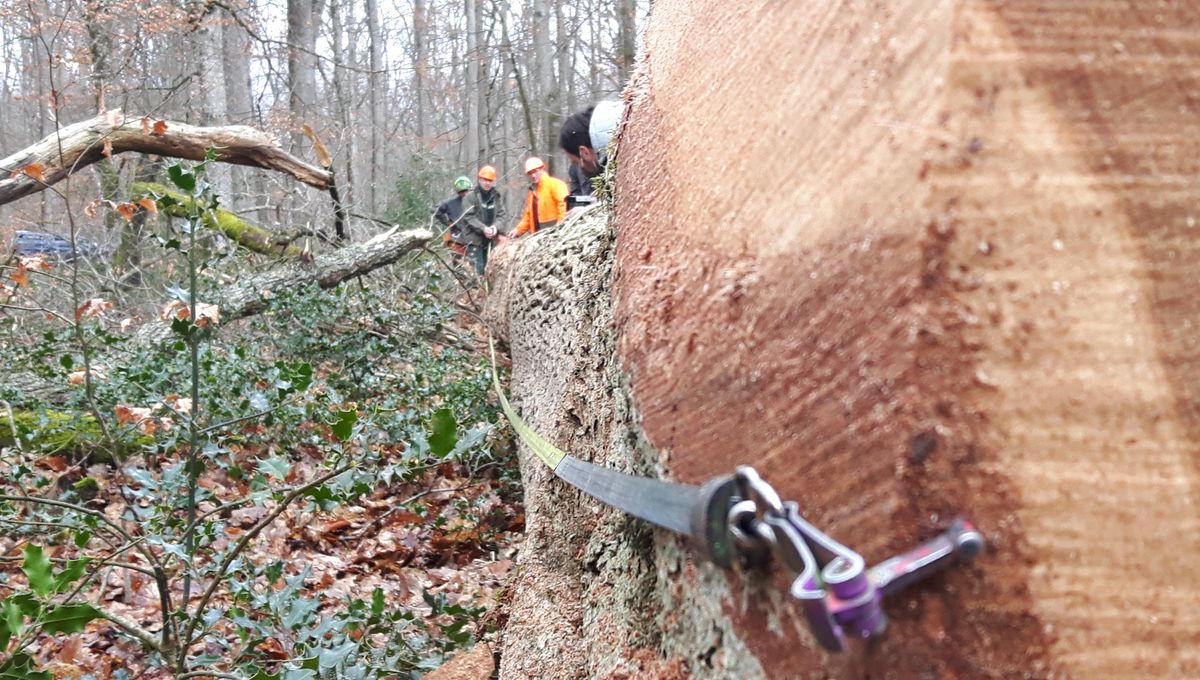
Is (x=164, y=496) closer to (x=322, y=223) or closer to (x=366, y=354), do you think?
(x=366, y=354)

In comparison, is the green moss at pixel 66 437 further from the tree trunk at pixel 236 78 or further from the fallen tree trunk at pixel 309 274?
the tree trunk at pixel 236 78

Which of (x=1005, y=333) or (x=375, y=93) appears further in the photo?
(x=375, y=93)

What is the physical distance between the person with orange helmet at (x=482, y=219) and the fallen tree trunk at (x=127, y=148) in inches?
135

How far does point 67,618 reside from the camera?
61.5 inches

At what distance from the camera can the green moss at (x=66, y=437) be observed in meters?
3.70

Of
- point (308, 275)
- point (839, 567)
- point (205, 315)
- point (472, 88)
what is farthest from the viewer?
point (472, 88)

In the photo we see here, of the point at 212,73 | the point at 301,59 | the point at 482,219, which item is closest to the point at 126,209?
the point at 482,219

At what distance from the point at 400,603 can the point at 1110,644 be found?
2.66 m

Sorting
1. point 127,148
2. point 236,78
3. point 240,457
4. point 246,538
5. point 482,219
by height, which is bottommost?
point 240,457

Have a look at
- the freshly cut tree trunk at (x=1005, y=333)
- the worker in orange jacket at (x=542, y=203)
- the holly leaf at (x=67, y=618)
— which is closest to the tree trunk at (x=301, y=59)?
the worker in orange jacket at (x=542, y=203)

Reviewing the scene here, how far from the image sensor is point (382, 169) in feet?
64.5

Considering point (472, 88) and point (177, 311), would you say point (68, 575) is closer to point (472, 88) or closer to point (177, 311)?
point (177, 311)

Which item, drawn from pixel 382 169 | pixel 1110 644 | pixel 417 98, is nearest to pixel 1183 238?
pixel 1110 644

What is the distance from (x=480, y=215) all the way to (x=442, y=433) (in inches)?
335
